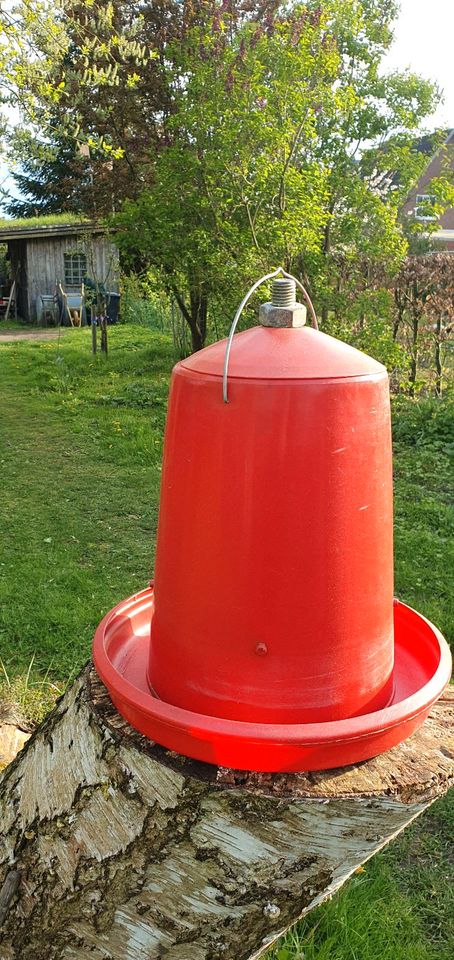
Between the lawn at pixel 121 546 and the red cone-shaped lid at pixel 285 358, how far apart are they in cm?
165

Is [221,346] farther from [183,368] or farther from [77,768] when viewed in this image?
[77,768]

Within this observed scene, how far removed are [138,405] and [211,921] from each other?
298 inches

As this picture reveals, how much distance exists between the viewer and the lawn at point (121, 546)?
2.16m

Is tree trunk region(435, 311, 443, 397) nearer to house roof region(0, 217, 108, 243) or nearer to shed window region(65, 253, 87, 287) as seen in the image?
house roof region(0, 217, 108, 243)

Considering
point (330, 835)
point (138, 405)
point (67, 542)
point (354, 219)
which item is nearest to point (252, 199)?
point (354, 219)

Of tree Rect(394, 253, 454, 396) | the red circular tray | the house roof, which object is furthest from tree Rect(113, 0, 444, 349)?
the house roof

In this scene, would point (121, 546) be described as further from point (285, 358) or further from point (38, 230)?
A: point (38, 230)

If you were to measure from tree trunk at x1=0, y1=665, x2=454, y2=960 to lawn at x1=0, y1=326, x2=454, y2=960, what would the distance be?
0.93 metres

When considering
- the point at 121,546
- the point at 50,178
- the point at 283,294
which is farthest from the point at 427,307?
the point at 50,178

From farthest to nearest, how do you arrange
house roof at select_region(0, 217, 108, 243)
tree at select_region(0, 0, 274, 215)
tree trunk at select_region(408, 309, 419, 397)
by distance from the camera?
house roof at select_region(0, 217, 108, 243) < tree trunk at select_region(408, 309, 419, 397) < tree at select_region(0, 0, 274, 215)

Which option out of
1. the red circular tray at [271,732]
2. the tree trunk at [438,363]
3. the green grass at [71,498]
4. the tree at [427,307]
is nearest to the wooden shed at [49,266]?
the green grass at [71,498]

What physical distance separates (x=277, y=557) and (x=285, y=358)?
1.01 feet

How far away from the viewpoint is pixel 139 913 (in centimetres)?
125

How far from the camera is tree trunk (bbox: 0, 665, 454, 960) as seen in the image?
1.14 meters
